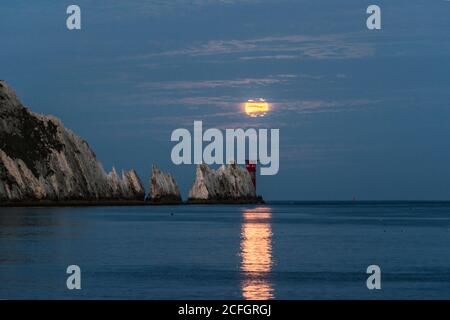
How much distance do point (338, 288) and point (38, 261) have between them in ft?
81.3

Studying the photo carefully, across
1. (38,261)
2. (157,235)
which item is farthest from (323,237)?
(38,261)

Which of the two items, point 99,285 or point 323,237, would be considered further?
point 323,237

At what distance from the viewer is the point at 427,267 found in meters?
64.0

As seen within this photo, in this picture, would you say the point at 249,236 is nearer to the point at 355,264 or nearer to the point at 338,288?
the point at 355,264

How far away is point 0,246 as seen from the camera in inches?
3086
